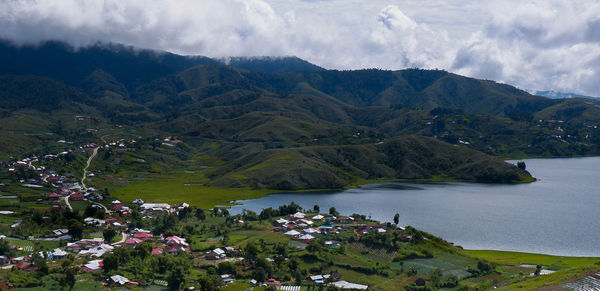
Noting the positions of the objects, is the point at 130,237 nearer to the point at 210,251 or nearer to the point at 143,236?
the point at 143,236

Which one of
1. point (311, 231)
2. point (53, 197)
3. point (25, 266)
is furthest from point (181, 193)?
point (25, 266)

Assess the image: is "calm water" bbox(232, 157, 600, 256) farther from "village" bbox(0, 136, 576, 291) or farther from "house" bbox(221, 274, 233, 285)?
"house" bbox(221, 274, 233, 285)

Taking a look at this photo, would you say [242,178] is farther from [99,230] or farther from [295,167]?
[99,230]

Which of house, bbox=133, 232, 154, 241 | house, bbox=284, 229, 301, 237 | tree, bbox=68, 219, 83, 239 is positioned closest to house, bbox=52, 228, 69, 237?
tree, bbox=68, 219, 83, 239

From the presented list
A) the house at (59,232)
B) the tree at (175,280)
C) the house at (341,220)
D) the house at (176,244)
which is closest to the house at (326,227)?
the house at (341,220)

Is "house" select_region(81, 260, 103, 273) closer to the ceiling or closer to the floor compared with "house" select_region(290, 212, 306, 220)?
closer to the floor

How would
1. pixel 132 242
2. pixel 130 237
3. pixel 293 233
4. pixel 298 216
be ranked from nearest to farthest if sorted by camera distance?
1. pixel 132 242
2. pixel 130 237
3. pixel 293 233
4. pixel 298 216
